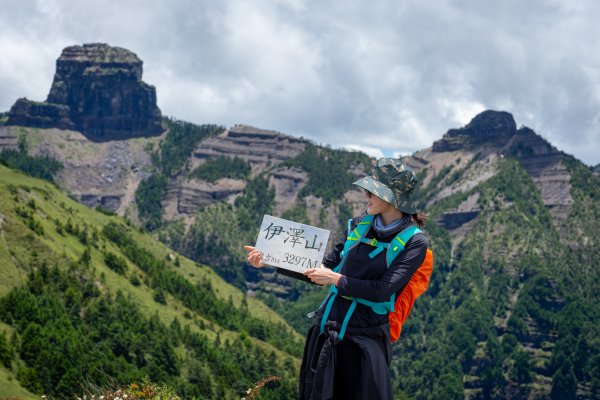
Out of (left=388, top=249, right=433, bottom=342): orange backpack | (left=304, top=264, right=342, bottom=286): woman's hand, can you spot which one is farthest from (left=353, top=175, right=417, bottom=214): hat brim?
(left=304, top=264, right=342, bottom=286): woman's hand

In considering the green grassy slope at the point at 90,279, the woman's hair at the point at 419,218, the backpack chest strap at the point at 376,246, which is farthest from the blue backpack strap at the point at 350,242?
the green grassy slope at the point at 90,279

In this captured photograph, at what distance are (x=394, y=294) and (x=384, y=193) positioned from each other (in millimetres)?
1717

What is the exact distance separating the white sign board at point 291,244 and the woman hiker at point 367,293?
0.51 m

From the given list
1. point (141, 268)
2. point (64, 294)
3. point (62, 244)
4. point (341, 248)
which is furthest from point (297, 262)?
point (141, 268)

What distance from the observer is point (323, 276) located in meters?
12.3

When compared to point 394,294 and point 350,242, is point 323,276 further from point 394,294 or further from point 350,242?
point 394,294

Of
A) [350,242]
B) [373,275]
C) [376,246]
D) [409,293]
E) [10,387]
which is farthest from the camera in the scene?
[10,387]

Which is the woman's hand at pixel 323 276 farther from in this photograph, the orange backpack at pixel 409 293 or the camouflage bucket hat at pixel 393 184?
the camouflage bucket hat at pixel 393 184

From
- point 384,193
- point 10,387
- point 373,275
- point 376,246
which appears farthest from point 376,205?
point 10,387

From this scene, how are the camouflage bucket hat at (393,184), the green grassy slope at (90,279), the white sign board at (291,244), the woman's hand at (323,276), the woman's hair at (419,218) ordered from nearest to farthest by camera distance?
the woman's hand at (323,276) < the camouflage bucket hat at (393,184) < the woman's hair at (419,218) < the white sign board at (291,244) < the green grassy slope at (90,279)

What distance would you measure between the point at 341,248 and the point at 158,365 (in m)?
127

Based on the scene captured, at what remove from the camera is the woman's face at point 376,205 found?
12664 mm

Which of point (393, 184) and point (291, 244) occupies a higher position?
point (393, 184)

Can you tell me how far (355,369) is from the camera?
12.4 metres
